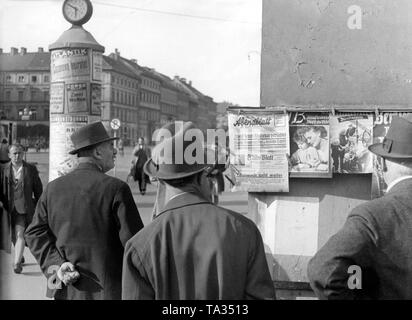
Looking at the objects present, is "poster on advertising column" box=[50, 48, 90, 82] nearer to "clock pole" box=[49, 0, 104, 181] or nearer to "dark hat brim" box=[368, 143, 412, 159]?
"clock pole" box=[49, 0, 104, 181]

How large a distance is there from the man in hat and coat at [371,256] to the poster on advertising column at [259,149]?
1.31 meters

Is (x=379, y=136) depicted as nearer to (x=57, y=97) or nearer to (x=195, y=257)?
(x=195, y=257)

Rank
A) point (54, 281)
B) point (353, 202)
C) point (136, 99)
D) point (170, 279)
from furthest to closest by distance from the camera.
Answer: point (136, 99), point (353, 202), point (54, 281), point (170, 279)

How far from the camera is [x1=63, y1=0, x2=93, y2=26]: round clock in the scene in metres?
8.05

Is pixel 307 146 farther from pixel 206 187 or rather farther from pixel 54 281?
pixel 54 281

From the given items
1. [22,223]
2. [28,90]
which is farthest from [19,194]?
[28,90]

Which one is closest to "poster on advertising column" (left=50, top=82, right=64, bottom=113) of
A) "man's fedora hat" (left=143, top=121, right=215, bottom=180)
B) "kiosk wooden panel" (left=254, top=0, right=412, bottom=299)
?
"kiosk wooden panel" (left=254, top=0, right=412, bottom=299)

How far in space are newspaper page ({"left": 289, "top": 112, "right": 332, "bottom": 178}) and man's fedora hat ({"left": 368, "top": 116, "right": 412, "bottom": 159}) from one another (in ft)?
2.96

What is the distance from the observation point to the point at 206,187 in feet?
8.04

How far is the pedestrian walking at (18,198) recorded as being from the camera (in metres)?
7.03

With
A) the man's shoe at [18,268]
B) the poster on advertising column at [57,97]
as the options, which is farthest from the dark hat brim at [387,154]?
the poster on advertising column at [57,97]

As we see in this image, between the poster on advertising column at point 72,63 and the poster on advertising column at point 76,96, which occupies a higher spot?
the poster on advertising column at point 72,63

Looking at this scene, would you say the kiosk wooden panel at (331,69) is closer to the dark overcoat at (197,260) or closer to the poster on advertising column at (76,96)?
the dark overcoat at (197,260)

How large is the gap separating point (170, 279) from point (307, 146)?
1.78m
